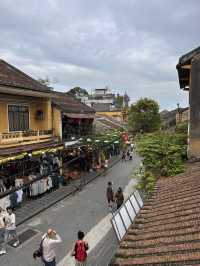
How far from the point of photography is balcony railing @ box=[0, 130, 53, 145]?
15.6 metres

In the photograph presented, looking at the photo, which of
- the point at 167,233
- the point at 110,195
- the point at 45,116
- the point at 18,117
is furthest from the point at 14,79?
the point at 167,233

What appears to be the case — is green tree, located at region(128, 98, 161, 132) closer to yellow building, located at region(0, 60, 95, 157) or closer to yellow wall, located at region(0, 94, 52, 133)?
yellow building, located at region(0, 60, 95, 157)

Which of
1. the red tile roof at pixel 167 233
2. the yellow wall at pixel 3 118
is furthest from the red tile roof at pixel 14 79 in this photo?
the red tile roof at pixel 167 233

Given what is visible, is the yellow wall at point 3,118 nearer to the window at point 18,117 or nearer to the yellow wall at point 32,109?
the yellow wall at point 32,109

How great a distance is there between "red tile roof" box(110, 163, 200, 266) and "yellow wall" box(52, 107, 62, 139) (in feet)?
49.5

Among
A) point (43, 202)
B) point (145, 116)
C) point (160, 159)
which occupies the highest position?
point (145, 116)

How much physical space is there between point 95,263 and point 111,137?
1882 centimetres

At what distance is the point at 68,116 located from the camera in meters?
22.2

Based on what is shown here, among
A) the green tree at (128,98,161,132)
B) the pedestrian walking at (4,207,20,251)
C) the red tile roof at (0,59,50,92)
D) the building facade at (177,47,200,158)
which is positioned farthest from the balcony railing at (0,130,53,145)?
the green tree at (128,98,161,132)

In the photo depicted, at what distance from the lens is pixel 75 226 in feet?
43.5

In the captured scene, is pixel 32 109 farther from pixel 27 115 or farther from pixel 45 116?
pixel 45 116

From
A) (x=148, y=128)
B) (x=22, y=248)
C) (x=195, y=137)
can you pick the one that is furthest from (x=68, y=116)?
(x=148, y=128)

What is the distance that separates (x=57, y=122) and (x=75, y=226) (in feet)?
32.4

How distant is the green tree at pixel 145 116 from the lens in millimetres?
41312
